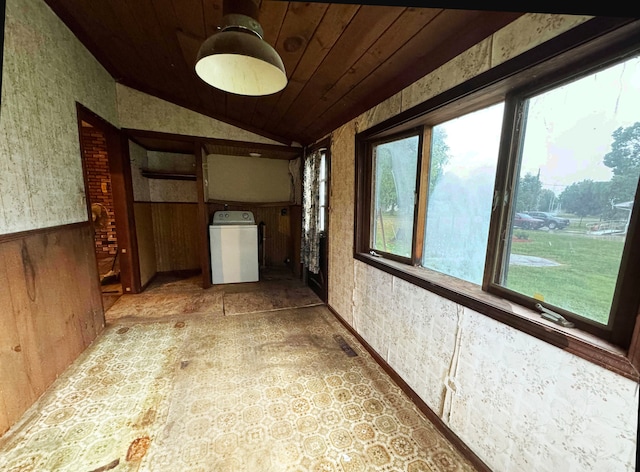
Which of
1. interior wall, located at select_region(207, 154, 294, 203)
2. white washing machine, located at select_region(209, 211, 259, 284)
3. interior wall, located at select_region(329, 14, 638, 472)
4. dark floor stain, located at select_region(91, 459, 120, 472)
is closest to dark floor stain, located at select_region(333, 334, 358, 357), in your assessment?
interior wall, located at select_region(329, 14, 638, 472)

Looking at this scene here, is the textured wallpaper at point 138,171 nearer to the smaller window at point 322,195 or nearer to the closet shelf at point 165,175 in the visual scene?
the closet shelf at point 165,175

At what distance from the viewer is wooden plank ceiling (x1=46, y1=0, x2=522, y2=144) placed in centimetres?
125

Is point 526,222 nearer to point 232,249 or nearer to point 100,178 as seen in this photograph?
point 232,249

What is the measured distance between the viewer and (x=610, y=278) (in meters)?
0.94

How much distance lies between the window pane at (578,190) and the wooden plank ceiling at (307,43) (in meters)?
0.45

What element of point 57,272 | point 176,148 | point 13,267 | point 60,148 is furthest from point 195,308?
point 176,148

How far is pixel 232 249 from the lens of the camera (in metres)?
3.81

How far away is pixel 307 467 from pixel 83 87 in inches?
130

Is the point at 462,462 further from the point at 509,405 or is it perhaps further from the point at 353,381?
the point at 353,381

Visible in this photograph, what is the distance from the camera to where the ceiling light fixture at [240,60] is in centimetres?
100

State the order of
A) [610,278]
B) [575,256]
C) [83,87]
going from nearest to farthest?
[610,278], [575,256], [83,87]

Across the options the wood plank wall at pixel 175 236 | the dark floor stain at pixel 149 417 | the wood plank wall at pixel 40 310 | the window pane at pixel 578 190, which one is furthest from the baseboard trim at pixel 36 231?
the window pane at pixel 578 190

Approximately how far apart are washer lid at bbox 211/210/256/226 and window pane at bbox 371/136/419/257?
2.38m

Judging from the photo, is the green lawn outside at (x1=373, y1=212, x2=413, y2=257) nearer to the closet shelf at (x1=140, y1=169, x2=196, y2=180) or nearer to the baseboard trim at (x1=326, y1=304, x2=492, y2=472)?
the baseboard trim at (x1=326, y1=304, x2=492, y2=472)
